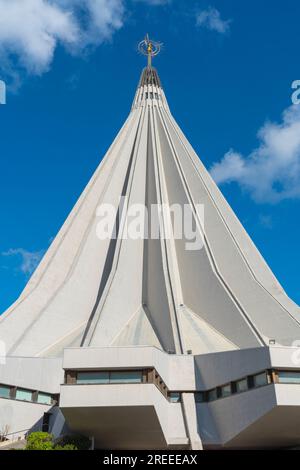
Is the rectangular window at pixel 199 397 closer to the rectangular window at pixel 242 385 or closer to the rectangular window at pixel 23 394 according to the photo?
the rectangular window at pixel 242 385

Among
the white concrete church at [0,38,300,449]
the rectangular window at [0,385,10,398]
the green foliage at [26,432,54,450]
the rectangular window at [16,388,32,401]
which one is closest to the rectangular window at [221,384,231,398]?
the white concrete church at [0,38,300,449]

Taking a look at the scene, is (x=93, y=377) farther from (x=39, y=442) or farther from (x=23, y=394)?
(x=23, y=394)

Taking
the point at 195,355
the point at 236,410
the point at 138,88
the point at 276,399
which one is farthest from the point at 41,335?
the point at 138,88

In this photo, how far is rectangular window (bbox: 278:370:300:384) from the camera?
1582cm

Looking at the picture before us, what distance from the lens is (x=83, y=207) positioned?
3184 cm

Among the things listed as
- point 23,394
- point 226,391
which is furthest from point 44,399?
point 226,391

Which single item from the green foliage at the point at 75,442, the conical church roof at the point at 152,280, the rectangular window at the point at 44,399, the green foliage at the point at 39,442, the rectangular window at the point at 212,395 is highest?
the conical church roof at the point at 152,280

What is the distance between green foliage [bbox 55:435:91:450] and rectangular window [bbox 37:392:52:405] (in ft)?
9.94

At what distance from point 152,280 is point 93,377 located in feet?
34.6

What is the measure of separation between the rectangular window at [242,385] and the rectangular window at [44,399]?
7.50m

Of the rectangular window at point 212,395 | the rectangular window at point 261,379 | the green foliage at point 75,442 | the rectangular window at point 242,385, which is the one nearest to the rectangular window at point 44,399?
the green foliage at point 75,442

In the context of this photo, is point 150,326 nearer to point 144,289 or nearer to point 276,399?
point 144,289

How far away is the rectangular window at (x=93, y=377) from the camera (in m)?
15.8

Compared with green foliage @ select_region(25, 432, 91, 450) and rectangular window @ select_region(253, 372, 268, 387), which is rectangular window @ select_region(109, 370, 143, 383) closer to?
green foliage @ select_region(25, 432, 91, 450)
